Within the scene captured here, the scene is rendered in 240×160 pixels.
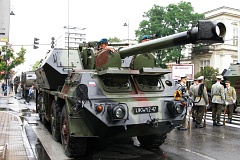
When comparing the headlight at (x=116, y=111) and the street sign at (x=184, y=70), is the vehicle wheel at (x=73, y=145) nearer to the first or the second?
the headlight at (x=116, y=111)

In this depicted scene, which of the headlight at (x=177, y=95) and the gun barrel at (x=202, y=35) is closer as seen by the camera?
the gun barrel at (x=202, y=35)

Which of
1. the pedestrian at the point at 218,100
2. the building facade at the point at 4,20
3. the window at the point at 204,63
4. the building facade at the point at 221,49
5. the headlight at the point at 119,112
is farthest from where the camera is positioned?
the window at the point at 204,63

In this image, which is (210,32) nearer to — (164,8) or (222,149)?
(222,149)

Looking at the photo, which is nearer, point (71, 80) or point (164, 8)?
point (71, 80)

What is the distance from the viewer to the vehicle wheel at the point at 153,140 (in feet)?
24.3

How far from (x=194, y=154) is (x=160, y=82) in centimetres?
178

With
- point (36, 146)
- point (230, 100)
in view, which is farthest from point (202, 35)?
point (230, 100)

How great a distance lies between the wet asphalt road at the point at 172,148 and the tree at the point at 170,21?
29.0 metres

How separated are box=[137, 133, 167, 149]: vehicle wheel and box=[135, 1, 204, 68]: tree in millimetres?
30630

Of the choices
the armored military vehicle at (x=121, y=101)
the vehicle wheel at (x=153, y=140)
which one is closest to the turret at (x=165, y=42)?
the armored military vehicle at (x=121, y=101)

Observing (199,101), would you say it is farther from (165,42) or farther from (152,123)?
(165,42)

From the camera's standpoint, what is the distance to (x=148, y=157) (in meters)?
6.66

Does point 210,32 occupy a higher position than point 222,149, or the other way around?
point 210,32

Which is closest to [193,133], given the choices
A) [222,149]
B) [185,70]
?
[222,149]
